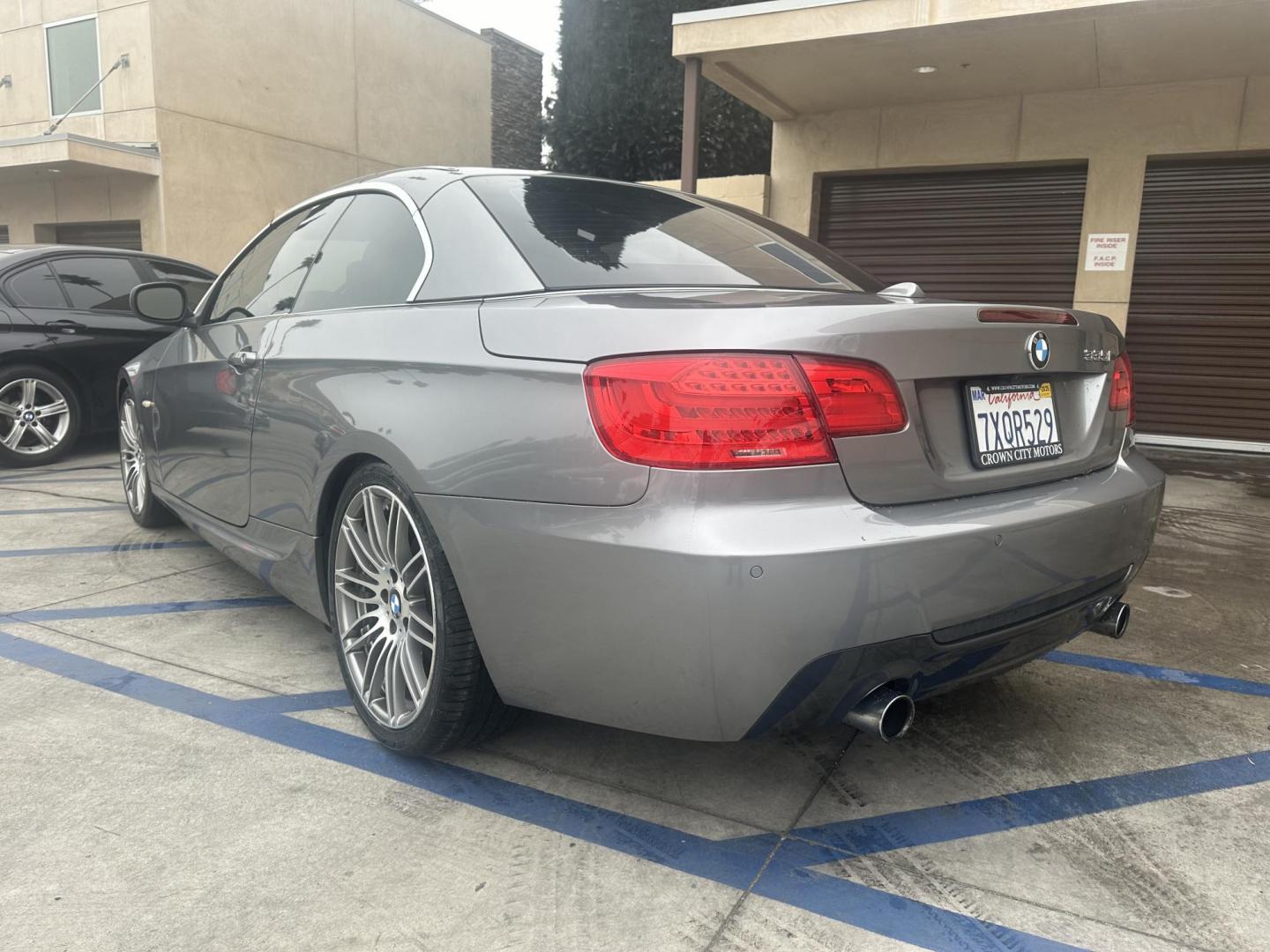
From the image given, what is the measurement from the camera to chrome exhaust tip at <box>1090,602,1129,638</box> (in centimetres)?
247

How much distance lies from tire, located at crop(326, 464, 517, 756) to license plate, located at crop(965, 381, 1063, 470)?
1.22 meters

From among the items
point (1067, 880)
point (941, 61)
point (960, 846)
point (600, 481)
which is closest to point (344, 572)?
point (600, 481)

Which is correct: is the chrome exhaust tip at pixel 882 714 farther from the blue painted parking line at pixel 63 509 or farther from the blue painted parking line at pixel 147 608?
the blue painted parking line at pixel 63 509

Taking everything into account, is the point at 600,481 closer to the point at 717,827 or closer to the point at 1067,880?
the point at 717,827

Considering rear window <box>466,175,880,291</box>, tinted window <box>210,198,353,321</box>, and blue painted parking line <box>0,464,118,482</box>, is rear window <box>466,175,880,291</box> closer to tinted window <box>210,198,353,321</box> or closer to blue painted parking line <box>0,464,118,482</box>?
tinted window <box>210,198,353,321</box>

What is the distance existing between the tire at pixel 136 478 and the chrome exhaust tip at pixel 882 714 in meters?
3.70

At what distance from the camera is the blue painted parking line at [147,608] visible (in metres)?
3.59

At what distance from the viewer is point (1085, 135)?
29.0 ft

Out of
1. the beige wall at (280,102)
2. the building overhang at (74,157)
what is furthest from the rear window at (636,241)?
the beige wall at (280,102)

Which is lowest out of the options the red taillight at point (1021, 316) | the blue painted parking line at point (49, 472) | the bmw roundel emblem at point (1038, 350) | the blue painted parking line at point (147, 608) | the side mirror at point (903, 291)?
the blue painted parking line at point (49, 472)

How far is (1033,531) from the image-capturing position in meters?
2.07

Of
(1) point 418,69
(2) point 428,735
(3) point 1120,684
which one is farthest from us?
(1) point 418,69

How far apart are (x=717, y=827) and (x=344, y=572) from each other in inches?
48.2

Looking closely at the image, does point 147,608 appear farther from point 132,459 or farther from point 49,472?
point 49,472
